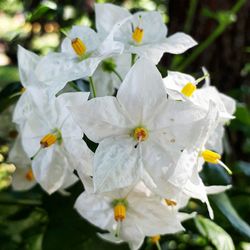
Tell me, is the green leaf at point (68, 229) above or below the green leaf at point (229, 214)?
below

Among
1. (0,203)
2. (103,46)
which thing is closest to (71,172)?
(103,46)

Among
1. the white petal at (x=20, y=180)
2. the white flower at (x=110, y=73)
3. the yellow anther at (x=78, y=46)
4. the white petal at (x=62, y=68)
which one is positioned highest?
the yellow anther at (x=78, y=46)

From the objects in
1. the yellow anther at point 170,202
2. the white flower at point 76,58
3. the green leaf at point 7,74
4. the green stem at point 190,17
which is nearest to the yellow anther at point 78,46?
the white flower at point 76,58

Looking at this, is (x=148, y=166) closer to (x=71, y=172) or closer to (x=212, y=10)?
(x=71, y=172)

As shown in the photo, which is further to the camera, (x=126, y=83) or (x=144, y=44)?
(x=144, y=44)

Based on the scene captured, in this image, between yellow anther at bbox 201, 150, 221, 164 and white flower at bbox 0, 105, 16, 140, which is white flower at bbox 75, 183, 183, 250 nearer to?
yellow anther at bbox 201, 150, 221, 164

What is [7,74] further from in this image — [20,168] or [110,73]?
[110,73]

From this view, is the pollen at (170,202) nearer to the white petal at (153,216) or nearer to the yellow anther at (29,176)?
the white petal at (153,216)
